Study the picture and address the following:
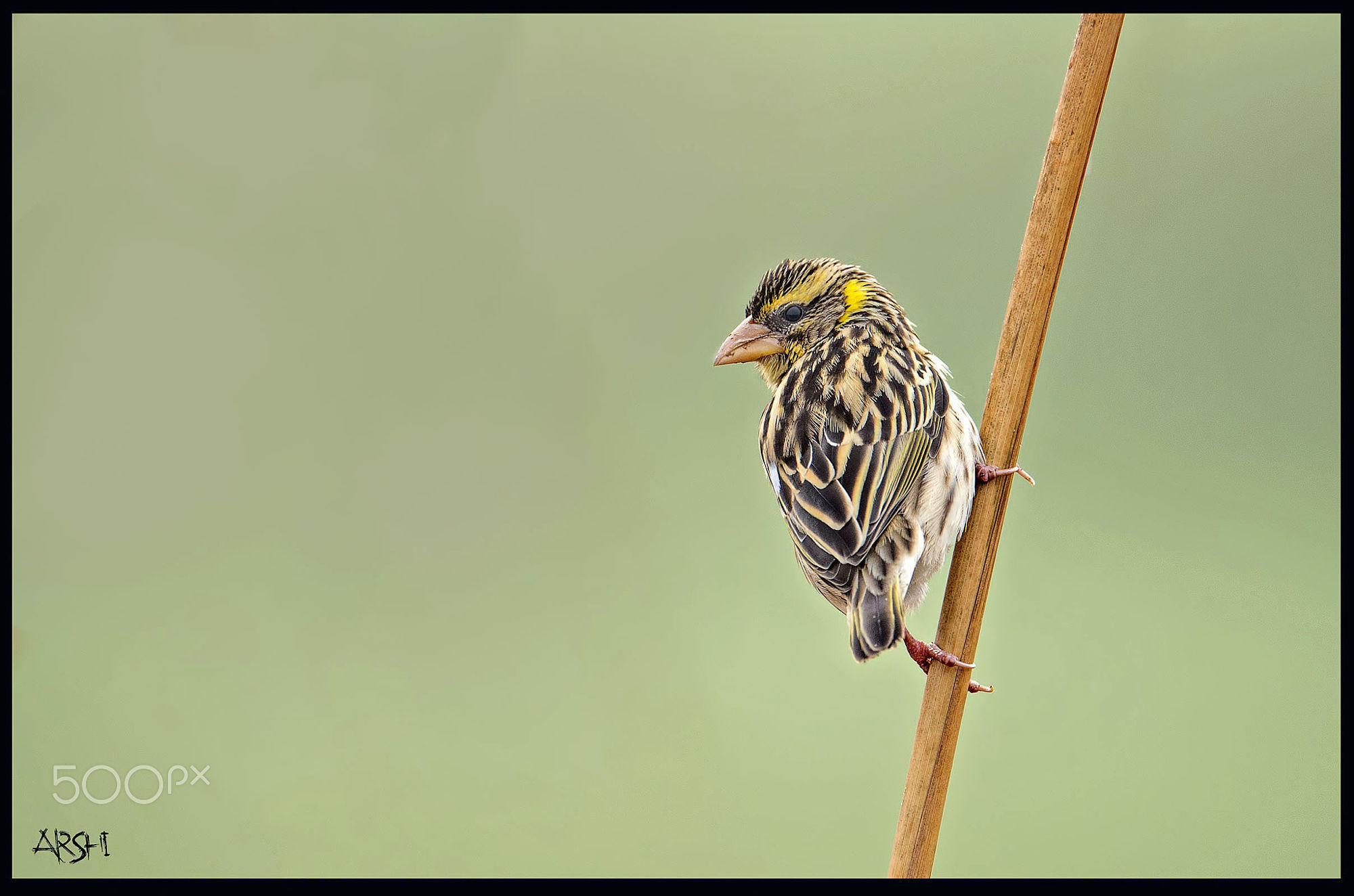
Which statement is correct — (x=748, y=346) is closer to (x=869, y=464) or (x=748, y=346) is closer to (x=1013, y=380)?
(x=869, y=464)

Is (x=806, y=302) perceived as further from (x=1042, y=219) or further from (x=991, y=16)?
(x=991, y=16)

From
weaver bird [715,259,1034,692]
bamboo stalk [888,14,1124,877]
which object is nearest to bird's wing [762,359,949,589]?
weaver bird [715,259,1034,692]

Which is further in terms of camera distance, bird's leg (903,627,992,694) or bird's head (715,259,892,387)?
bird's head (715,259,892,387)

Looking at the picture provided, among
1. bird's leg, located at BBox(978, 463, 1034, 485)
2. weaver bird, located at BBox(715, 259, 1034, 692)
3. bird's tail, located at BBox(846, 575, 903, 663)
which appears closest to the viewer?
bird's leg, located at BBox(978, 463, 1034, 485)

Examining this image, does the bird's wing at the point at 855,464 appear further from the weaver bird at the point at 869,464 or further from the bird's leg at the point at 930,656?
the bird's leg at the point at 930,656

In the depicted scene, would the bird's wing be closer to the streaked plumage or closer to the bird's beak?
the streaked plumage

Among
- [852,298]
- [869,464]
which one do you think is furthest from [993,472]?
[852,298]

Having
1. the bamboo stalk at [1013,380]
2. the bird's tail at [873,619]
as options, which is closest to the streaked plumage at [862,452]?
the bird's tail at [873,619]
